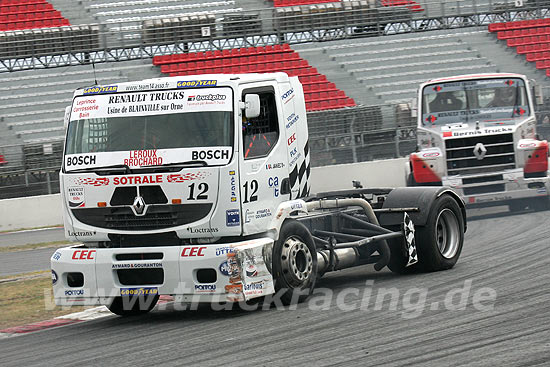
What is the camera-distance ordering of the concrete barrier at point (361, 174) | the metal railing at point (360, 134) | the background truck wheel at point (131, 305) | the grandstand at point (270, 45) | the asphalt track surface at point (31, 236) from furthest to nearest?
the grandstand at point (270, 45) → the concrete barrier at point (361, 174) → the metal railing at point (360, 134) → the asphalt track surface at point (31, 236) → the background truck wheel at point (131, 305)

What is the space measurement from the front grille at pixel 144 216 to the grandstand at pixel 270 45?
1654cm

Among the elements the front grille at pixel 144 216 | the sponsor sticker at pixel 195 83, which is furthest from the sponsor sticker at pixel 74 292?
the sponsor sticker at pixel 195 83

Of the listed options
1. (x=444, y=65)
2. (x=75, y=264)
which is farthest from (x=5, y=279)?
(x=444, y=65)

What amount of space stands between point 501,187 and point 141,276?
9992 millimetres

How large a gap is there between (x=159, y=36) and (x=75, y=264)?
834 inches

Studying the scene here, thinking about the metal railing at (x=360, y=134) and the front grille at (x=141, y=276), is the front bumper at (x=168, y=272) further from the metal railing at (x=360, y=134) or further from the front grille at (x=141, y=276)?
the metal railing at (x=360, y=134)

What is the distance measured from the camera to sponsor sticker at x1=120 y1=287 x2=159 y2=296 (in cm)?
849

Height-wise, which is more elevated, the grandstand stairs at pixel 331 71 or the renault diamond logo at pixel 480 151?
the grandstand stairs at pixel 331 71

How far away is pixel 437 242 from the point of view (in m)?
10.5

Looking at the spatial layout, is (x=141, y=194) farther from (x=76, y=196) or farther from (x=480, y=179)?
(x=480, y=179)

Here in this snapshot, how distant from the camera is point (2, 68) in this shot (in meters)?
28.6

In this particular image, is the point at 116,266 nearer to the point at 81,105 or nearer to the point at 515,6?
the point at 81,105

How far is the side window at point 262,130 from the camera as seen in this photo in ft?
28.3

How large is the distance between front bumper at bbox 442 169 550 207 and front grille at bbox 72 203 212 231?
31.3ft
